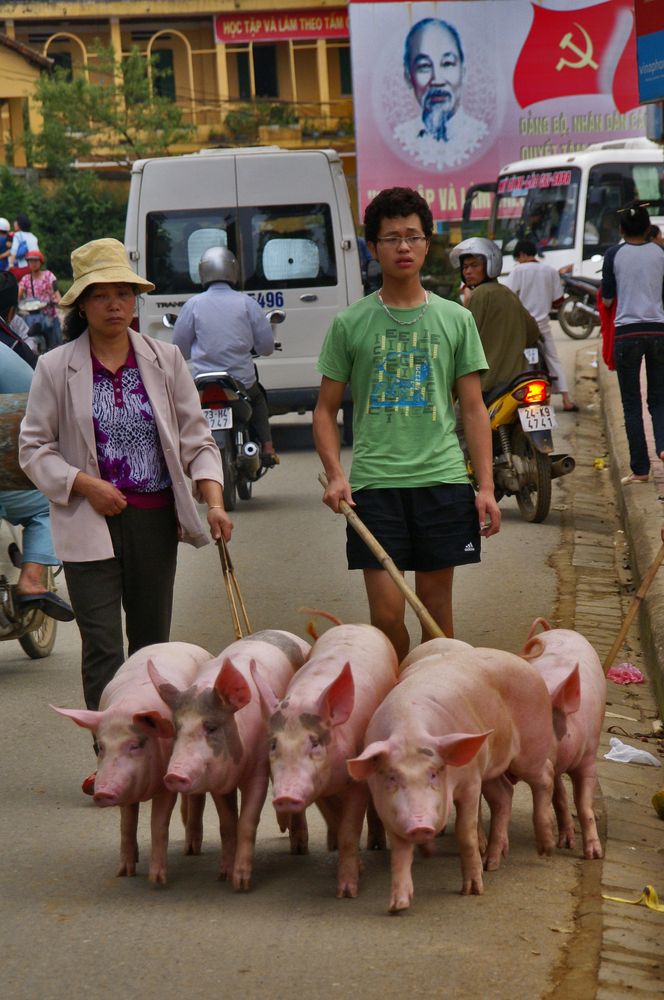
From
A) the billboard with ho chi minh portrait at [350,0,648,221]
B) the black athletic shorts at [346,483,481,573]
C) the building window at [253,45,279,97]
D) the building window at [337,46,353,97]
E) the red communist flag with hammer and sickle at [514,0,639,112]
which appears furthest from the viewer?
the building window at [253,45,279,97]

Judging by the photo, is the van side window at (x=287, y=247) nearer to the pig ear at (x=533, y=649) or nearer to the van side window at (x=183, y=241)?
the van side window at (x=183, y=241)

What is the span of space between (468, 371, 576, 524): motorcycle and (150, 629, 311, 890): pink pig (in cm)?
672

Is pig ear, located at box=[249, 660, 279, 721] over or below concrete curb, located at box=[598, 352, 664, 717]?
over

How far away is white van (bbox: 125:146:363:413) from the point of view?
15.0 metres

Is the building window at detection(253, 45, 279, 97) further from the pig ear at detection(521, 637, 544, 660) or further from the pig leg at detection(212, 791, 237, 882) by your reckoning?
the pig leg at detection(212, 791, 237, 882)

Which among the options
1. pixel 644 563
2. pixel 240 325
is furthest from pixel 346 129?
pixel 644 563

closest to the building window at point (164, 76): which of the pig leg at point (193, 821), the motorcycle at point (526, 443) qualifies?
the motorcycle at point (526, 443)

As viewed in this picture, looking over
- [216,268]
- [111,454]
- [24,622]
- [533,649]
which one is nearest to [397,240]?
[111,454]

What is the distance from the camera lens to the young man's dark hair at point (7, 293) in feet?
29.0

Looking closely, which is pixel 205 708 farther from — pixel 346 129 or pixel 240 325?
pixel 346 129

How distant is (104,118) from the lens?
5400 cm

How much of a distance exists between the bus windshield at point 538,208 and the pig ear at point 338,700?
2637 cm

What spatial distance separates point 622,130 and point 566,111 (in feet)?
4.84

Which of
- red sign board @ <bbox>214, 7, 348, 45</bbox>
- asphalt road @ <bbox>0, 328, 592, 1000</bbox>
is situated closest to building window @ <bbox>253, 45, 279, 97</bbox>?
red sign board @ <bbox>214, 7, 348, 45</bbox>
